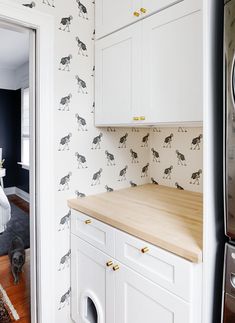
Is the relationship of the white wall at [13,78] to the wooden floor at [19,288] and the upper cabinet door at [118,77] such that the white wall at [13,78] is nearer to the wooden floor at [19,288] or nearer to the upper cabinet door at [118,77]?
the wooden floor at [19,288]

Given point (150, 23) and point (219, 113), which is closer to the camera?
point (219, 113)

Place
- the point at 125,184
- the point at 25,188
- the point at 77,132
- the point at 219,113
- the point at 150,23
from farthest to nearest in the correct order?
the point at 25,188, the point at 125,184, the point at 77,132, the point at 150,23, the point at 219,113

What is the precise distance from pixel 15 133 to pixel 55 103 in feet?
12.9

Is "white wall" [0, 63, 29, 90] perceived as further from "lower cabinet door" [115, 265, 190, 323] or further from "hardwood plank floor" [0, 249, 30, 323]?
"lower cabinet door" [115, 265, 190, 323]

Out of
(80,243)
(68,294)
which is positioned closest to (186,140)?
(80,243)

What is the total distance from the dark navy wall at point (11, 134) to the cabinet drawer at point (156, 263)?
413cm

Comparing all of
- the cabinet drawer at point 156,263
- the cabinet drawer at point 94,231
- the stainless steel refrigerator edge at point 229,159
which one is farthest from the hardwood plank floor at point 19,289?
the stainless steel refrigerator edge at point 229,159

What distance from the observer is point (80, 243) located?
1.55m

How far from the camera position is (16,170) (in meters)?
5.24

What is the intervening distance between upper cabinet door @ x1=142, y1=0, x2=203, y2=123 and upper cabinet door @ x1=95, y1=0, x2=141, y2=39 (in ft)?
0.41

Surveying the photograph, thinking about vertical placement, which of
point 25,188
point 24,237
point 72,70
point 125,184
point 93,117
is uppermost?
point 72,70

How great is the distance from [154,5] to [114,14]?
321 millimetres

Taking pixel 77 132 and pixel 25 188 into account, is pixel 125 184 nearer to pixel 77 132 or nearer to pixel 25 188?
pixel 77 132

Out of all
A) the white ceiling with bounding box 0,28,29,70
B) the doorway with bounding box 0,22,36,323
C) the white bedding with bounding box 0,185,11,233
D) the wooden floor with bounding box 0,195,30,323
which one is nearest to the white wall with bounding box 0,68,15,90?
the doorway with bounding box 0,22,36,323
